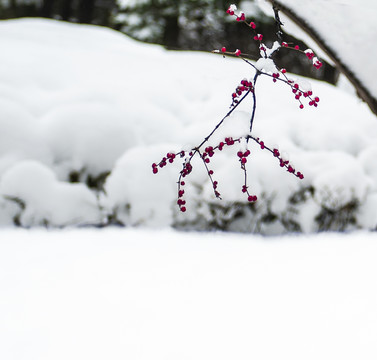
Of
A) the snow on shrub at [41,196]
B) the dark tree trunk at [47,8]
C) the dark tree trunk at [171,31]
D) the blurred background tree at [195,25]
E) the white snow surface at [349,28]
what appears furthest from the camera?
the dark tree trunk at [47,8]

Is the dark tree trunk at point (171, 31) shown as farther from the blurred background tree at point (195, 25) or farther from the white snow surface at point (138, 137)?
the white snow surface at point (138, 137)

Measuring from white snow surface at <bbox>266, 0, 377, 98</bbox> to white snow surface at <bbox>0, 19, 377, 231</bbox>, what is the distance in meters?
1.45

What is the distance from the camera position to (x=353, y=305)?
1810 mm

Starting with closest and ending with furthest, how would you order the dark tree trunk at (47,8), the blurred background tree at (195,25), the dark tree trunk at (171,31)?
the blurred background tree at (195,25) < the dark tree trunk at (171,31) < the dark tree trunk at (47,8)

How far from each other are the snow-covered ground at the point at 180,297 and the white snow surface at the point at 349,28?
1064mm

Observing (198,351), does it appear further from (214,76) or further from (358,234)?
(214,76)

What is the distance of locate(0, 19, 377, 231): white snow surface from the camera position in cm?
246

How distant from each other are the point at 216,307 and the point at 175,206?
40.0 inches

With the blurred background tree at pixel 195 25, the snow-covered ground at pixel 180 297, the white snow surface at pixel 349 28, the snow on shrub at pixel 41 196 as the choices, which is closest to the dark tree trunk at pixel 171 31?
the blurred background tree at pixel 195 25

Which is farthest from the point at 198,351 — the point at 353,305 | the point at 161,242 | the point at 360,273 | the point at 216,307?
the point at 360,273

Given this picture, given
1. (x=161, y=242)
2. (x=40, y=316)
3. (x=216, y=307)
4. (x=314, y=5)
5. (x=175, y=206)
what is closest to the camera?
(x=314, y=5)

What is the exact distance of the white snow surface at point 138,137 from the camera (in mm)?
2459

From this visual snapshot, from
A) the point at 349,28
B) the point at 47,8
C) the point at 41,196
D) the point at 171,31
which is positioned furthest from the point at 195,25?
the point at 349,28

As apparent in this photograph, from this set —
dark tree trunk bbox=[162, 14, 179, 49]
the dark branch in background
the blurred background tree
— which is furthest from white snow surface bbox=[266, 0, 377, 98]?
dark tree trunk bbox=[162, 14, 179, 49]
